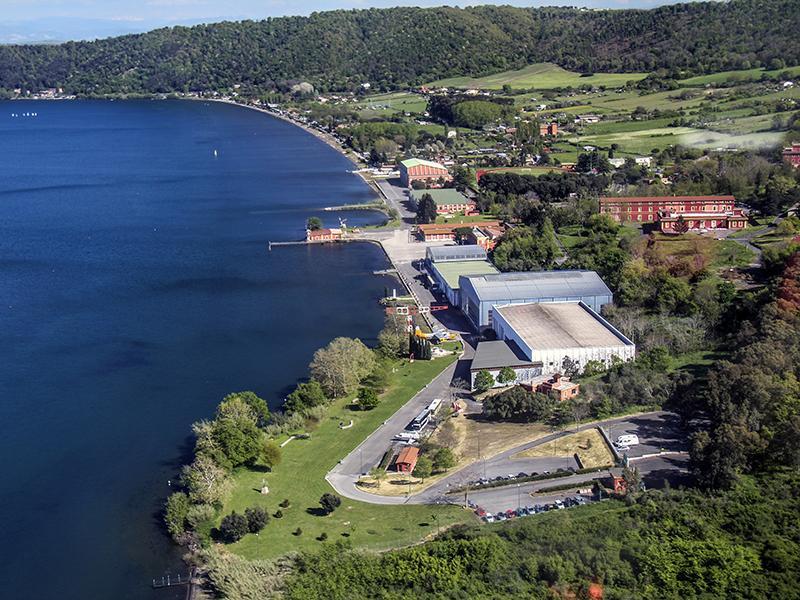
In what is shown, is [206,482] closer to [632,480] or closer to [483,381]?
[483,381]

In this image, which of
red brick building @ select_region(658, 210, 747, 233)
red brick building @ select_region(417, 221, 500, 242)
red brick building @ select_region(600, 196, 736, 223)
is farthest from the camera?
red brick building @ select_region(417, 221, 500, 242)

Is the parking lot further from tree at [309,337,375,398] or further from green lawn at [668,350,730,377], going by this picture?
tree at [309,337,375,398]

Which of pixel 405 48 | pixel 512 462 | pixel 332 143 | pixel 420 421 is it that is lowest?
pixel 512 462

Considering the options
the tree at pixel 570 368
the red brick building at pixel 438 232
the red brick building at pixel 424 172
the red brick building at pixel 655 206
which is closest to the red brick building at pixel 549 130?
the red brick building at pixel 424 172

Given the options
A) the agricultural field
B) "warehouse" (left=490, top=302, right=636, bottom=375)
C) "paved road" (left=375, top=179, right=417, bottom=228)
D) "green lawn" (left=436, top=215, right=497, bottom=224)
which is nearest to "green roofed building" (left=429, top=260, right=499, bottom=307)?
"warehouse" (left=490, top=302, right=636, bottom=375)

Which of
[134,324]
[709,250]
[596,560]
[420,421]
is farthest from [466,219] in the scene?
[596,560]
